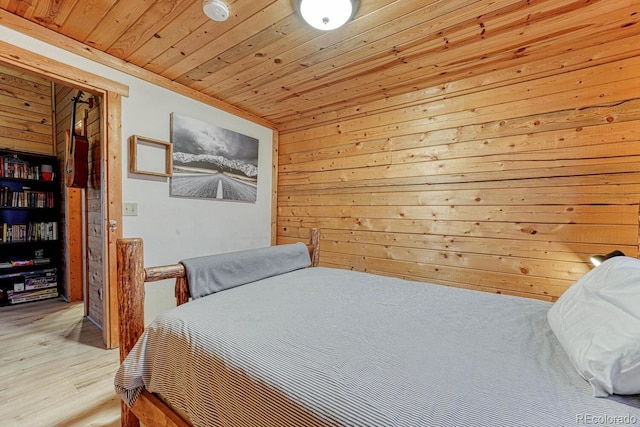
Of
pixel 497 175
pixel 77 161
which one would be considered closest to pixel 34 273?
pixel 77 161

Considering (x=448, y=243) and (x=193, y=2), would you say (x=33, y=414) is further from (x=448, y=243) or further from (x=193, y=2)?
(x=448, y=243)

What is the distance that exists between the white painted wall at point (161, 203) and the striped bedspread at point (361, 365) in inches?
58.4

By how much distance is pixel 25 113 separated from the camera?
10.9ft

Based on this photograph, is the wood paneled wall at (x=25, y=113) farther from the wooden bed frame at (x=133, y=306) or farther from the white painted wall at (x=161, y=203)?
the wooden bed frame at (x=133, y=306)

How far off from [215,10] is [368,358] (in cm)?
193

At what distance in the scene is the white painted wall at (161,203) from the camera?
218cm

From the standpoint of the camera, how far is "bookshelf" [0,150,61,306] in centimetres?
309

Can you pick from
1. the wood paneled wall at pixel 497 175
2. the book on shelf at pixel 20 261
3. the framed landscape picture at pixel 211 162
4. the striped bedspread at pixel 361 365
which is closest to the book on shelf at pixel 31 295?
the book on shelf at pixel 20 261

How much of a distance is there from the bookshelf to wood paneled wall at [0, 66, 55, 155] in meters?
0.21

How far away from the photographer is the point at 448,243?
2352 millimetres

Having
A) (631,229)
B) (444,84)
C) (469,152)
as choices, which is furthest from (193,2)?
(631,229)

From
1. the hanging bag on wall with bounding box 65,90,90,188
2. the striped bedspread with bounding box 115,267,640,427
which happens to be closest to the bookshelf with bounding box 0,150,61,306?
the hanging bag on wall with bounding box 65,90,90,188

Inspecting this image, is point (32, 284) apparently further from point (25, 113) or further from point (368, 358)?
point (368, 358)

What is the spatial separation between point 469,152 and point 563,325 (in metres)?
1.65
